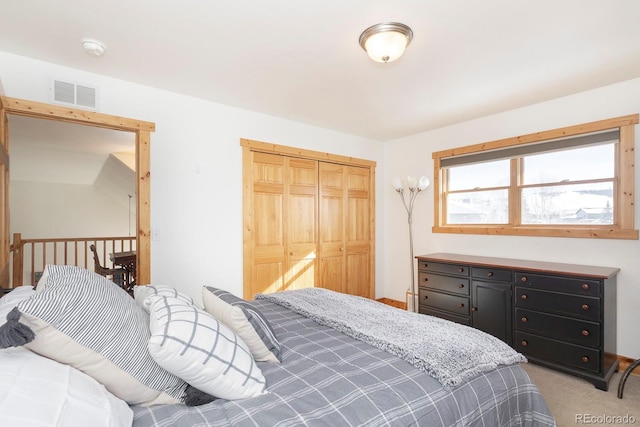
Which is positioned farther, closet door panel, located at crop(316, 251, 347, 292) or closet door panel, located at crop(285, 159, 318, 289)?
closet door panel, located at crop(316, 251, 347, 292)

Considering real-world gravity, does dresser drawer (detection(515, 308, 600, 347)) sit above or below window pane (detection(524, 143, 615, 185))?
below

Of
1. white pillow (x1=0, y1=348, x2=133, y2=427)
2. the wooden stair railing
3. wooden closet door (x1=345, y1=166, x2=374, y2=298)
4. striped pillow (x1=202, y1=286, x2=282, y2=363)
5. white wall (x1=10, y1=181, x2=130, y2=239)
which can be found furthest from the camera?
white wall (x1=10, y1=181, x2=130, y2=239)

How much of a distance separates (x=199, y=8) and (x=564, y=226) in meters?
3.65

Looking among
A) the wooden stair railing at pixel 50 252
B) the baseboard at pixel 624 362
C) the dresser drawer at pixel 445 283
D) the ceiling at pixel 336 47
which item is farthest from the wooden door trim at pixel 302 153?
the baseboard at pixel 624 362

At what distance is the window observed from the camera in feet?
9.39

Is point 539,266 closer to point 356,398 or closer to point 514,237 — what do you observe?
point 514,237

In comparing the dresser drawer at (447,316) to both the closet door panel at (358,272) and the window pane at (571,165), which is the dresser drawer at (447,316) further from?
the window pane at (571,165)

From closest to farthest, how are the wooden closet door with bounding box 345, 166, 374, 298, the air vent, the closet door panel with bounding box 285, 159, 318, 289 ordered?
the air vent → the closet door panel with bounding box 285, 159, 318, 289 → the wooden closet door with bounding box 345, 166, 374, 298

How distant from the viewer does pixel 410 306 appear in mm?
4270

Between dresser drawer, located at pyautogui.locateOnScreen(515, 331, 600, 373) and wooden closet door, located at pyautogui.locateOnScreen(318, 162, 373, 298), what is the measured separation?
83.2 inches

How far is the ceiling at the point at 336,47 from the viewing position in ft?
5.99

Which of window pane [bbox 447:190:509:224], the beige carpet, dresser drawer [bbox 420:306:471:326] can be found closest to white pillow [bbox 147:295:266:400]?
the beige carpet

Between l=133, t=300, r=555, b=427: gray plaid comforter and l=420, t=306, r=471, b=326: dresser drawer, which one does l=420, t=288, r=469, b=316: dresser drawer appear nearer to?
l=420, t=306, r=471, b=326: dresser drawer

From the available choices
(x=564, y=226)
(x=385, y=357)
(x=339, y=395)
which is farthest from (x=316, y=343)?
(x=564, y=226)
